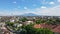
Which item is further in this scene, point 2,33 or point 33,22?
point 33,22

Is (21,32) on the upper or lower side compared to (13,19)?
lower

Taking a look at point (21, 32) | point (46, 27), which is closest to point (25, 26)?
point (21, 32)

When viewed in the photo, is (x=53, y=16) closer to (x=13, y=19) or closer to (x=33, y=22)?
(x=33, y=22)

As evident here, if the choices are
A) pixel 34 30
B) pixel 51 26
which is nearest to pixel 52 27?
pixel 51 26

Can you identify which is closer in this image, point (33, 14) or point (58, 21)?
point (33, 14)

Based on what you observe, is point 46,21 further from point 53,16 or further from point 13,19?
point 13,19

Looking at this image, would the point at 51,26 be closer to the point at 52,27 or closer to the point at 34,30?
the point at 52,27

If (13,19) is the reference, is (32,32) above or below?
below

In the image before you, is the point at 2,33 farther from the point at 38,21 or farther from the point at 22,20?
the point at 38,21

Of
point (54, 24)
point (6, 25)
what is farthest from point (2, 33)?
point (54, 24)
